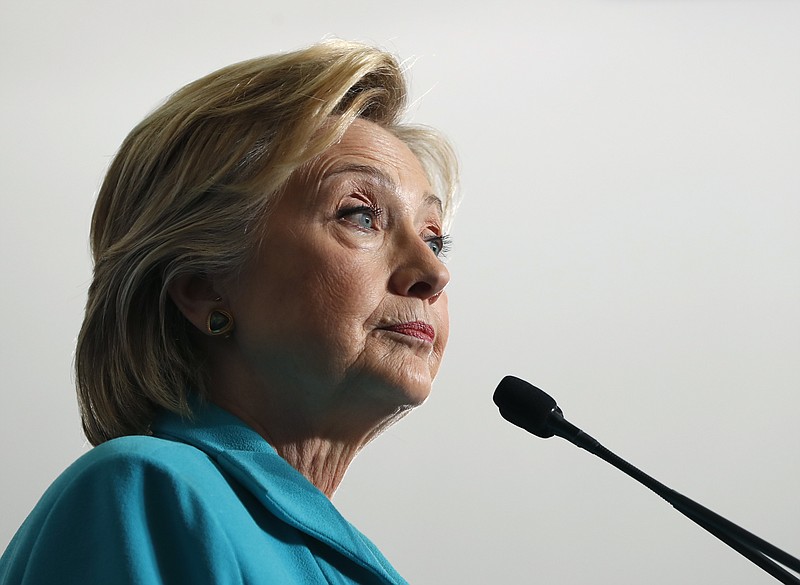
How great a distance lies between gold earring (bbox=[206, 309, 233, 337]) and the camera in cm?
113

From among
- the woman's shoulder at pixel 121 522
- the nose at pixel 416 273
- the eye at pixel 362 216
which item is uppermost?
the eye at pixel 362 216

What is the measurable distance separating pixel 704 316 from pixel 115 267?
60.2 inches

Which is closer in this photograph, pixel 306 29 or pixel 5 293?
pixel 5 293

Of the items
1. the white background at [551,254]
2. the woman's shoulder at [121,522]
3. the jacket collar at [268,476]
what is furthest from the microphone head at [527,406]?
the white background at [551,254]

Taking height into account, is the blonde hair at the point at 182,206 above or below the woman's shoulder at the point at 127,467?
above

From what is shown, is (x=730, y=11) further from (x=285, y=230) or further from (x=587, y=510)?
(x=285, y=230)

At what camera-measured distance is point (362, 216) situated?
1.15 metres

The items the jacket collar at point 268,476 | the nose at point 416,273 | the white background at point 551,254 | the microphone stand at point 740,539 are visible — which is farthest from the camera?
the white background at point 551,254

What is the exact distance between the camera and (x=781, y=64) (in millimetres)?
2414

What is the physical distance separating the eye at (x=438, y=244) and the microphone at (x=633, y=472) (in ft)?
0.91

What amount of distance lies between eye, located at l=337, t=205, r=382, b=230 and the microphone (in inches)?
9.4

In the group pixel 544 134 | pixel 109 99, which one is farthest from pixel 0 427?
pixel 544 134

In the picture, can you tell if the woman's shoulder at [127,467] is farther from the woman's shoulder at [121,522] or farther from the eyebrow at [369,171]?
the eyebrow at [369,171]

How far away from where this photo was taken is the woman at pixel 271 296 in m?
1.08
